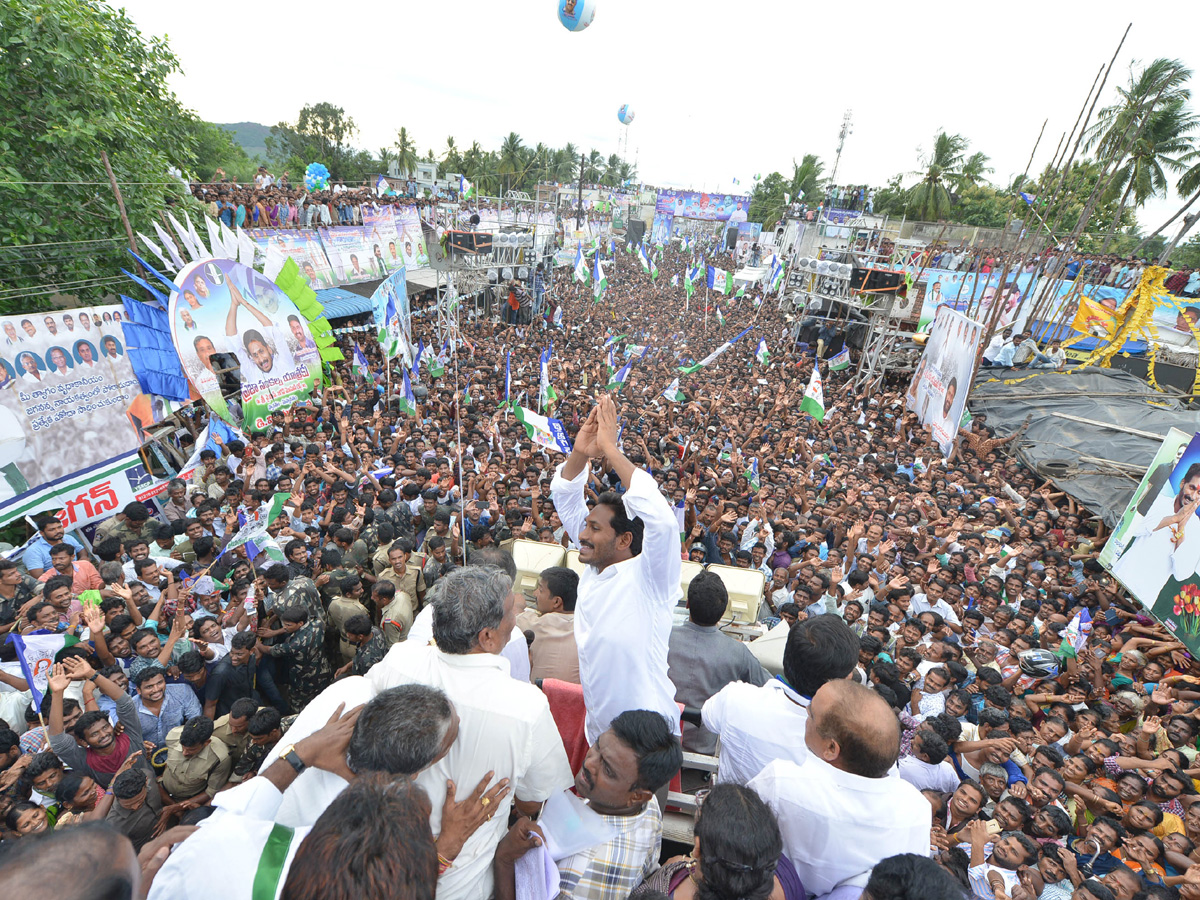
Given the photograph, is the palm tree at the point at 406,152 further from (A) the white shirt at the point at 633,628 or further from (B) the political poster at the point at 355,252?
(A) the white shirt at the point at 633,628

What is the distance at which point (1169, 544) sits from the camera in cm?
541

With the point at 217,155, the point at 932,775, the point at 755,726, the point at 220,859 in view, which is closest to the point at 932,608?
the point at 932,775

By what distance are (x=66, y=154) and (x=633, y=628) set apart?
10.1 m

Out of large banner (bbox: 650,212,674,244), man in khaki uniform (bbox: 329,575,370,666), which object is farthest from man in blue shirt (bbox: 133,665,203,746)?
large banner (bbox: 650,212,674,244)

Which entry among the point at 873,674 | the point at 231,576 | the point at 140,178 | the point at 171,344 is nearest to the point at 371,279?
the point at 140,178

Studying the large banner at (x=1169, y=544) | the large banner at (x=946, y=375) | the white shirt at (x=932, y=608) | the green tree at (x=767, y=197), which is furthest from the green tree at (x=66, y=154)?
the green tree at (x=767, y=197)

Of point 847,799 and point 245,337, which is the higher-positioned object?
point 847,799

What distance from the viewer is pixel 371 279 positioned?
53.9 feet

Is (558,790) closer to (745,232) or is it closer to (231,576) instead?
(231,576)

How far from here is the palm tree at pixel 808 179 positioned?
4886cm

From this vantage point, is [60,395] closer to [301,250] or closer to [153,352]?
[153,352]

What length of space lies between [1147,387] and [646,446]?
1112 cm

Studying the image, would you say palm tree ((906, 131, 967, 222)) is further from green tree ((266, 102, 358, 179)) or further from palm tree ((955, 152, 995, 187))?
green tree ((266, 102, 358, 179))

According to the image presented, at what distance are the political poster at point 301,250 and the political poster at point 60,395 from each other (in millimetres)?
5710
